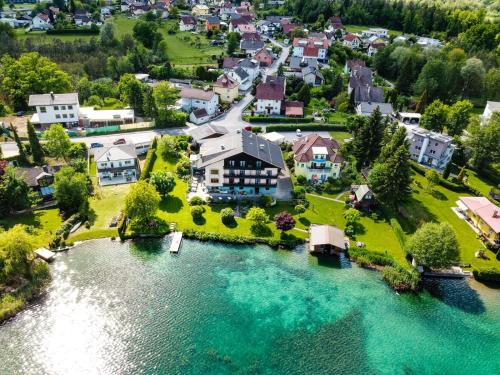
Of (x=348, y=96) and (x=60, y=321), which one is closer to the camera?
(x=60, y=321)

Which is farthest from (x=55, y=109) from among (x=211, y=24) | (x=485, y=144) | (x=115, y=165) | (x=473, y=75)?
(x=473, y=75)

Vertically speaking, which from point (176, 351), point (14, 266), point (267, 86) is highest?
point (267, 86)

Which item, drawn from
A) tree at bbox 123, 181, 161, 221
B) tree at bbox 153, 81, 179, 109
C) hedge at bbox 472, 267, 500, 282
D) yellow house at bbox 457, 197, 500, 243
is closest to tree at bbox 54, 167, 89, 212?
tree at bbox 123, 181, 161, 221

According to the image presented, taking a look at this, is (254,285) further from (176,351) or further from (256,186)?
(256,186)

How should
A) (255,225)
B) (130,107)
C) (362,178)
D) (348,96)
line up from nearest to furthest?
(255,225)
(362,178)
(130,107)
(348,96)

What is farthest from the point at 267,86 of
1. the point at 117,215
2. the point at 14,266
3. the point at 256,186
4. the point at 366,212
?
the point at 14,266

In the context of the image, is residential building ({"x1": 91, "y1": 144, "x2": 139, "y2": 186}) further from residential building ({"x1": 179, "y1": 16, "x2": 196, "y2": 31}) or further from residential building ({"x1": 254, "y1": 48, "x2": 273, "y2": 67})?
residential building ({"x1": 179, "y1": 16, "x2": 196, "y2": 31})
